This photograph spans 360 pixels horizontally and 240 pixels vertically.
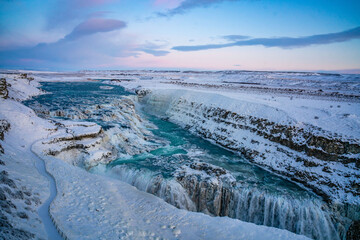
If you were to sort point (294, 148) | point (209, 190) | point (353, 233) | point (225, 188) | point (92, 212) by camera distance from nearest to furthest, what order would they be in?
point (92, 212) → point (353, 233) → point (209, 190) → point (225, 188) → point (294, 148)

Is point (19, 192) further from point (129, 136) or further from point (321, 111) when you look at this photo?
point (321, 111)

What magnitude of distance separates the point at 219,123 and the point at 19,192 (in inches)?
914

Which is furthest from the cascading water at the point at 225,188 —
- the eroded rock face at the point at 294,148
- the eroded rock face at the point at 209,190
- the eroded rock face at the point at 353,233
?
the eroded rock face at the point at 294,148

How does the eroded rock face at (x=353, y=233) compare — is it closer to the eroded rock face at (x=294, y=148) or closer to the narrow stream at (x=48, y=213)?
the eroded rock face at (x=294, y=148)

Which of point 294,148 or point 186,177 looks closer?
point 186,177

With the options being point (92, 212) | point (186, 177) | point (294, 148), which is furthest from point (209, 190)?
point (294, 148)

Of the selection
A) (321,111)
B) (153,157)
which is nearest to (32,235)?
(153,157)

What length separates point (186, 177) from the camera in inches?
617

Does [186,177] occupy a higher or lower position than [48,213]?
lower

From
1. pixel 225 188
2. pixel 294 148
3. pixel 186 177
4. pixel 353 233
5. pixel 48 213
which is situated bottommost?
pixel 353 233

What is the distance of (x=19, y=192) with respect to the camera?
29.5 feet

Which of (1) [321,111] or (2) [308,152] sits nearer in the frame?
(2) [308,152]

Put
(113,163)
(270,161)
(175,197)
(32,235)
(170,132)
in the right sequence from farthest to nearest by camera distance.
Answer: (170,132) → (270,161) → (113,163) → (175,197) → (32,235)

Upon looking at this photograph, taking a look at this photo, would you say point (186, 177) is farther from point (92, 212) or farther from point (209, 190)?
point (92, 212)
